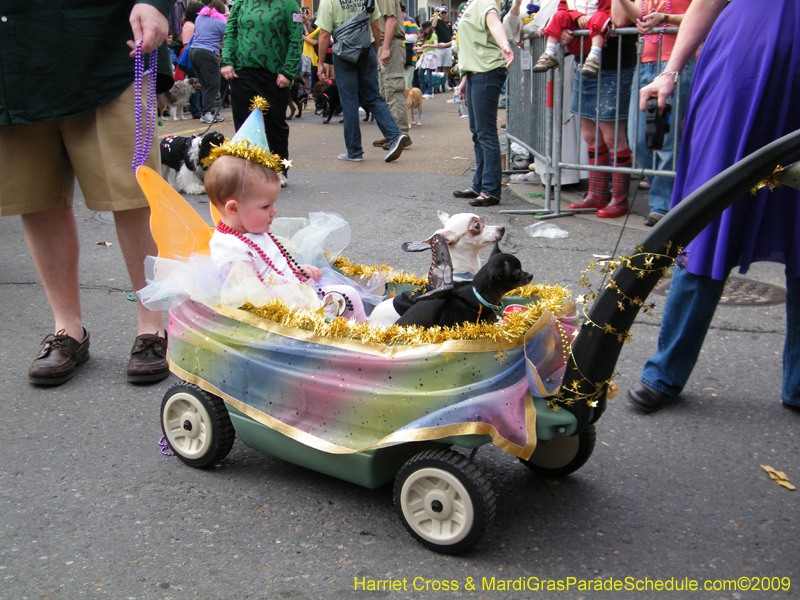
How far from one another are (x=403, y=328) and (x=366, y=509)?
25.4 inches

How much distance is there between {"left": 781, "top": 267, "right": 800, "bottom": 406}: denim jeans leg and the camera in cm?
273

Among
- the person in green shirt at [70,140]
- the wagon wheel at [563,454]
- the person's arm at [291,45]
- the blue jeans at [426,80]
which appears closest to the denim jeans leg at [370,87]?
the person's arm at [291,45]

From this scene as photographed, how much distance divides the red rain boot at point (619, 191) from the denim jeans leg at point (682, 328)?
3.20 m

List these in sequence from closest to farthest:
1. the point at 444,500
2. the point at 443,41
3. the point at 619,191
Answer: the point at 444,500
the point at 619,191
the point at 443,41

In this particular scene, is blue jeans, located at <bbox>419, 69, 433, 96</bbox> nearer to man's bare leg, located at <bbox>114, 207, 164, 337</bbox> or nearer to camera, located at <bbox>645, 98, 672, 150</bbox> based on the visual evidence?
man's bare leg, located at <bbox>114, 207, 164, 337</bbox>

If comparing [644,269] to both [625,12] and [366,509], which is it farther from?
[625,12]

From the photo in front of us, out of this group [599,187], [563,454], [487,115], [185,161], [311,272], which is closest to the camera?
[563,454]

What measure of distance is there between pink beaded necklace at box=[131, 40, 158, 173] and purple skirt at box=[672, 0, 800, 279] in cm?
222

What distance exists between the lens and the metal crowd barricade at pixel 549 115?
5324 mm

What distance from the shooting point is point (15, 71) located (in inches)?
110

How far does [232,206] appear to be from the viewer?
2559mm

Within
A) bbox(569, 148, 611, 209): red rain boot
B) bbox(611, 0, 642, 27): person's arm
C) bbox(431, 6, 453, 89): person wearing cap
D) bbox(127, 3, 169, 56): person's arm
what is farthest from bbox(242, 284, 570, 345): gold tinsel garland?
bbox(431, 6, 453, 89): person wearing cap

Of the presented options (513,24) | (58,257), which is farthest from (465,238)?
(513,24)

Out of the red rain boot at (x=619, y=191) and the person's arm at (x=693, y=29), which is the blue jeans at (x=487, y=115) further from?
the person's arm at (x=693, y=29)
